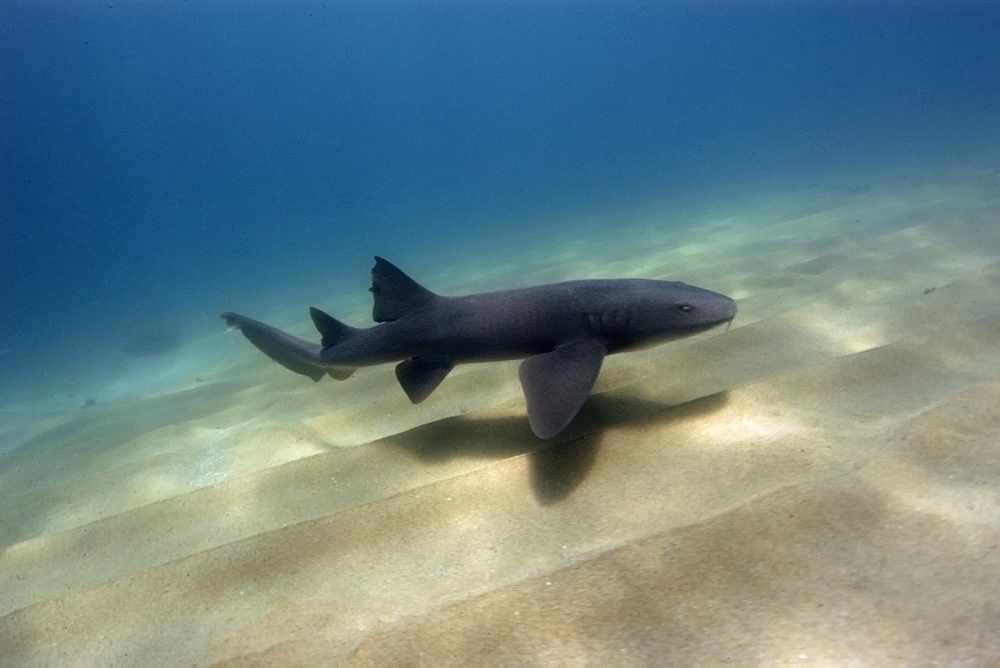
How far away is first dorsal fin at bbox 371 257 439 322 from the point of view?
434 centimetres

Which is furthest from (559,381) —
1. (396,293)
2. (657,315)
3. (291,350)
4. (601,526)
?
(291,350)

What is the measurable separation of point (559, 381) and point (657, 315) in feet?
3.04

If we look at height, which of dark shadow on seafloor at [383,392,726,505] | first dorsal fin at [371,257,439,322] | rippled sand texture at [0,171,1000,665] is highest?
first dorsal fin at [371,257,439,322]

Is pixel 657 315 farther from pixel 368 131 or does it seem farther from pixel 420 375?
pixel 368 131

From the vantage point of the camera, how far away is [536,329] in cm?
388

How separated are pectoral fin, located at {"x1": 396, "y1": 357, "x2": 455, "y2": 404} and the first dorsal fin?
0.46 meters

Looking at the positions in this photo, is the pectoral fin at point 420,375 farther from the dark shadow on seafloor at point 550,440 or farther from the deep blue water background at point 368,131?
the deep blue water background at point 368,131

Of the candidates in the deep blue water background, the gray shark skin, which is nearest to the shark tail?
the gray shark skin

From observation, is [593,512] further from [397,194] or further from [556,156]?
[556,156]

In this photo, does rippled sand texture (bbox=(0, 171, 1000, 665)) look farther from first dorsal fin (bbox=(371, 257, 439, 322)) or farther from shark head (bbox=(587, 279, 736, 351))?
first dorsal fin (bbox=(371, 257, 439, 322))

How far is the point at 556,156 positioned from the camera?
12431cm

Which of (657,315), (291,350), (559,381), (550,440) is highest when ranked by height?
(291,350)

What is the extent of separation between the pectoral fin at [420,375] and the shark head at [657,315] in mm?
1289

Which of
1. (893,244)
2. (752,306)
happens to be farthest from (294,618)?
(893,244)
